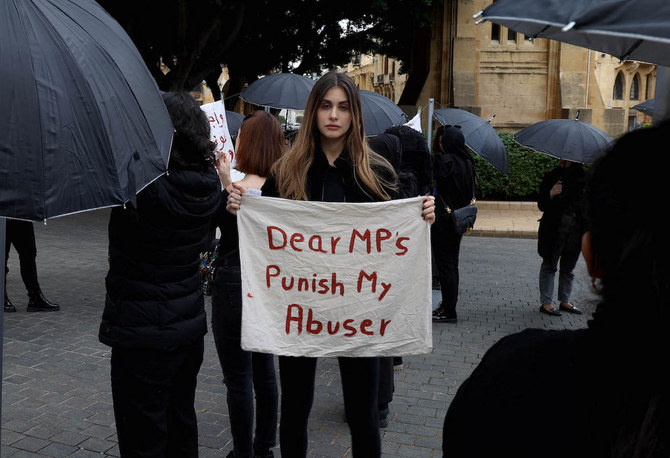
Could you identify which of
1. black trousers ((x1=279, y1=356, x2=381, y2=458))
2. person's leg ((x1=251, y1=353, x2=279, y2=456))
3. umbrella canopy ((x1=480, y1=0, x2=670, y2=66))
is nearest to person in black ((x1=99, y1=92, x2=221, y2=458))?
black trousers ((x1=279, y1=356, x2=381, y2=458))

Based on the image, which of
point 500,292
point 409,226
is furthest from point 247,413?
point 500,292

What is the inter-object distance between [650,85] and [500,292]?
2069 inches

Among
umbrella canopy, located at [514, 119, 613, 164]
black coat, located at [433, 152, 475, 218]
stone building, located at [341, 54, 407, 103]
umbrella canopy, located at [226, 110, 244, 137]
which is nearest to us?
black coat, located at [433, 152, 475, 218]

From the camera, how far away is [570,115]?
19.4 m

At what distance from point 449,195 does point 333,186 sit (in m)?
4.28

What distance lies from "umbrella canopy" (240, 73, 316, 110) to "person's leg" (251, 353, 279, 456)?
16.9ft

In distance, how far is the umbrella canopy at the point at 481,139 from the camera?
836 centimetres

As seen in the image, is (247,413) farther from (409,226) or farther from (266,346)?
(409,226)

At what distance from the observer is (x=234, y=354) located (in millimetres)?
3584

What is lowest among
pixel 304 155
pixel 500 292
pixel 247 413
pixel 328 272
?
pixel 500 292

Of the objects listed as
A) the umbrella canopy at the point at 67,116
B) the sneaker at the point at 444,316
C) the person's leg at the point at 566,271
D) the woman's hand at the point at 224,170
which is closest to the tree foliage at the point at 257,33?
the person's leg at the point at 566,271

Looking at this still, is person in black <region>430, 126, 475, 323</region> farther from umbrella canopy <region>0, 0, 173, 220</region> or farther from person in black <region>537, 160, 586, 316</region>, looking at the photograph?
umbrella canopy <region>0, 0, 173, 220</region>

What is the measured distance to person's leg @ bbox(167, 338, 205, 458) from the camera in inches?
125

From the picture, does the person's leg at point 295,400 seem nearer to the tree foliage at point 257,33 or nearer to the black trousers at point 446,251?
the black trousers at point 446,251
